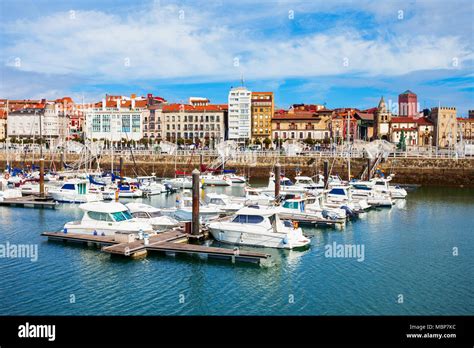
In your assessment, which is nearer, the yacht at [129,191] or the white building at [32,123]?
the yacht at [129,191]

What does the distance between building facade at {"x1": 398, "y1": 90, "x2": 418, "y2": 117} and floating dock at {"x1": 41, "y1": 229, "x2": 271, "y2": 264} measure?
158 m

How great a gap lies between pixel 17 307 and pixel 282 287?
9307mm

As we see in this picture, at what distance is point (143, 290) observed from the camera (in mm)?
19688

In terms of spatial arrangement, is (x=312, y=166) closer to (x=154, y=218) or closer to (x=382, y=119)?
(x=154, y=218)

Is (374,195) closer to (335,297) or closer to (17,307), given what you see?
(335,297)

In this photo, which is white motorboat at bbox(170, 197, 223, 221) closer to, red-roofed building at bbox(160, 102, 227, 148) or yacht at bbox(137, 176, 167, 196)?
yacht at bbox(137, 176, 167, 196)

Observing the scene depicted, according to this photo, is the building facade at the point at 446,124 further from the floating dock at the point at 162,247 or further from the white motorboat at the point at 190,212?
the floating dock at the point at 162,247

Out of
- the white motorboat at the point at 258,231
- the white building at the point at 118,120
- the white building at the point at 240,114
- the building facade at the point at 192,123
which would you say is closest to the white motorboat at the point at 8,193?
the white motorboat at the point at 258,231

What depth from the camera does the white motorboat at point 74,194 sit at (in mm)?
42750

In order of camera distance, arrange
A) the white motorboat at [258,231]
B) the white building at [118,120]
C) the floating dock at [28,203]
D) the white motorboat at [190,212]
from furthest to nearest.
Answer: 1. the white building at [118,120]
2. the floating dock at [28,203]
3. the white motorboat at [190,212]
4. the white motorboat at [258,231]
